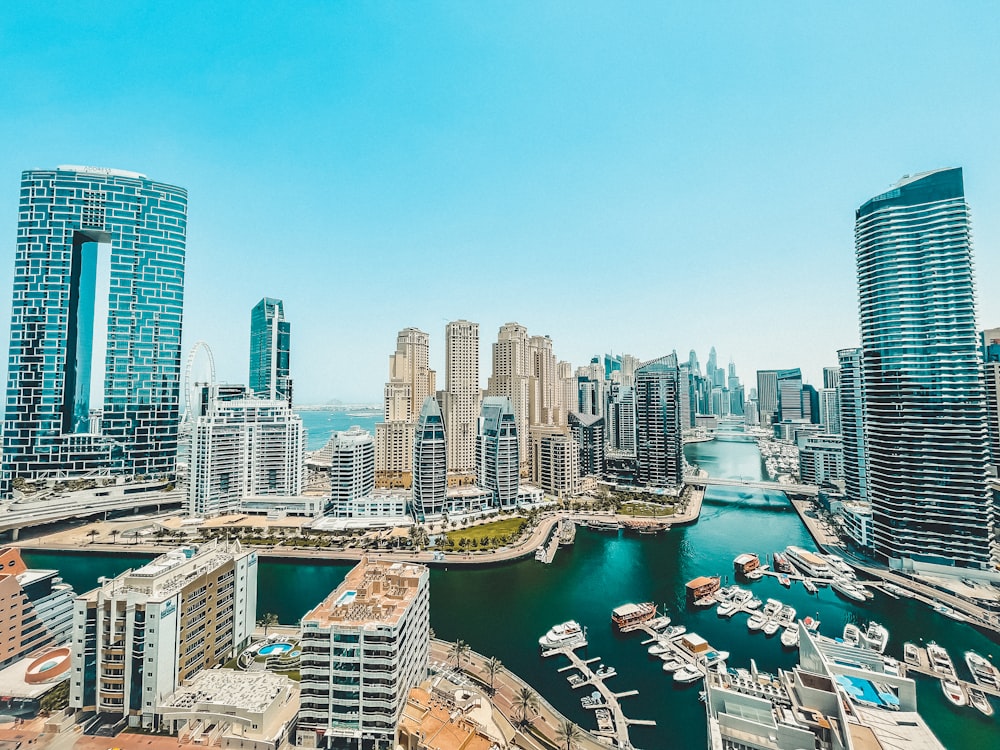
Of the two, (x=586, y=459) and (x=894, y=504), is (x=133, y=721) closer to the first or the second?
(x=894, y=504)

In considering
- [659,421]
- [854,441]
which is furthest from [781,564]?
[854,441]

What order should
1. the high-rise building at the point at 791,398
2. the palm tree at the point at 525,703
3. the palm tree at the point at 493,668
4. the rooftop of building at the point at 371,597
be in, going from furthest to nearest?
the high-rise building at the point at 791,398 → the palm tree at the point at 493,668 → the palm tree at the point at 525,703 → the rooftop of building at the point at 371,597

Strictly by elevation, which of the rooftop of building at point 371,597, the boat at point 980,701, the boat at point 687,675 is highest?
the rooftop of building at point 371,597

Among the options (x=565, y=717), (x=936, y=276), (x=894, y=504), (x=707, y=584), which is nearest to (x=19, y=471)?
(x=565, y=717)

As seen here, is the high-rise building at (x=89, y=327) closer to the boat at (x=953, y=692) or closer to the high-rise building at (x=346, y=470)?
the high-rise building at (x=346, y=470)

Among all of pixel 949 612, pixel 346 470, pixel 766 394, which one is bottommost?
pixel 949 612

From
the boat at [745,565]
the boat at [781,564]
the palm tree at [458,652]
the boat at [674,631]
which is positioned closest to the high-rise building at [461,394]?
the boat at [745,565]

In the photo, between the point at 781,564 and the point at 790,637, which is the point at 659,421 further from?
the point at 790,637
